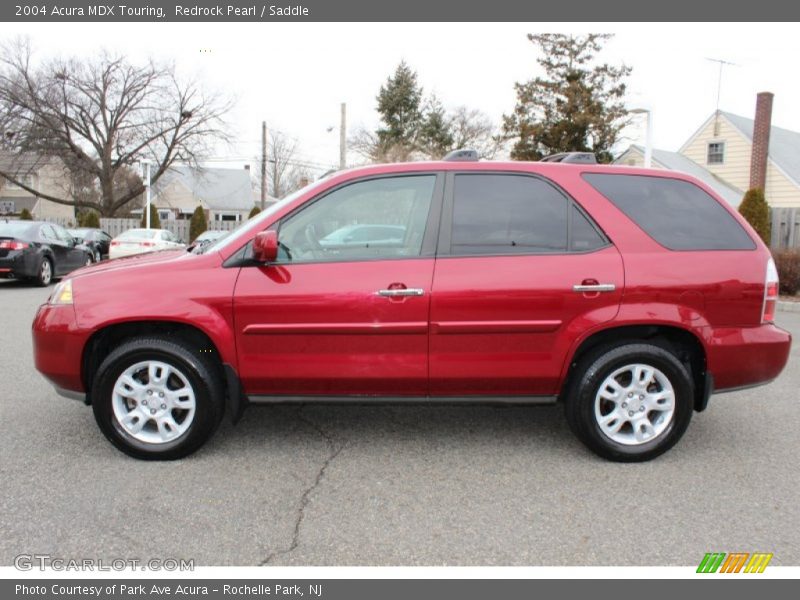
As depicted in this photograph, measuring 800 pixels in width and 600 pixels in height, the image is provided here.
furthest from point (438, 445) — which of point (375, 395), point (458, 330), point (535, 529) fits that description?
point (535, 529)

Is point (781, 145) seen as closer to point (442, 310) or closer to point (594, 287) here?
point (594, 287)

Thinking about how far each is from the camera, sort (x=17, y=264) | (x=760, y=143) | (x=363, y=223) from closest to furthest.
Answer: (x=363, y=223) < (x=17, y=264) < (x=760, y=143)

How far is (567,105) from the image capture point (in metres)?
26.8

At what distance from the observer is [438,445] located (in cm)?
395

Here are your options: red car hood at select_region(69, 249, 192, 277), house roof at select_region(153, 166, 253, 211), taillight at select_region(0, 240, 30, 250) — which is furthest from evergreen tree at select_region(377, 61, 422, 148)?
red car hood at select_region(69, 249, 192, 277)

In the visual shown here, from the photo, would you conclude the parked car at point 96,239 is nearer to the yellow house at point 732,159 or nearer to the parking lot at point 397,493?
the parking lot at point 397,493

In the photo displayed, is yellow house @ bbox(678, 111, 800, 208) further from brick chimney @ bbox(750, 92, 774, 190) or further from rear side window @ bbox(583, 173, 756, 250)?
rear side window @ bbox(583, 173, 756, 250)

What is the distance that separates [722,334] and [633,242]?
77cm

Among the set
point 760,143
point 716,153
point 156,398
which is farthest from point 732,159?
point 156,398

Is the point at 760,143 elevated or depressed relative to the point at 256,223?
elevated

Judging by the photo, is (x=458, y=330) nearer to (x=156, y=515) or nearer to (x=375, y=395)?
(x=375, y=395)

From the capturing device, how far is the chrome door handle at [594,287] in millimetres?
3529

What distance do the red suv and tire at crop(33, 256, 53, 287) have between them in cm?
1054

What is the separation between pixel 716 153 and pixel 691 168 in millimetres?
1529
